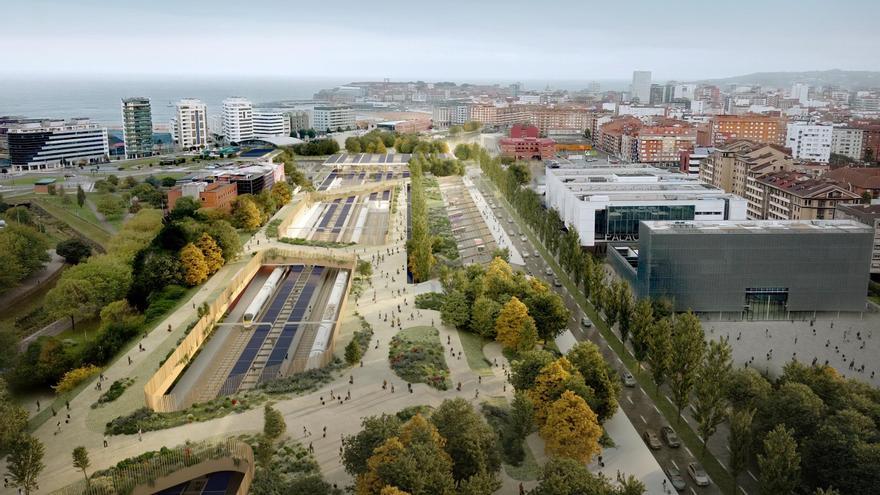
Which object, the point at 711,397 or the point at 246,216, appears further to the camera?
the point at 246,216

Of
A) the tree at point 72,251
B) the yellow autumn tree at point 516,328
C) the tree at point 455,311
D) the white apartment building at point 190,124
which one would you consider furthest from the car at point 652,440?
the white apartment building at point 190,124

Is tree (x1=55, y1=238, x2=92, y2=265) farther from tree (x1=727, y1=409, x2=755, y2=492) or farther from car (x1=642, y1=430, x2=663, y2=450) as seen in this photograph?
tree (x1=727, y1=409, x2=755, y2=492)

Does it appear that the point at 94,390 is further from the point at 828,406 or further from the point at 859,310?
the point at 859,310

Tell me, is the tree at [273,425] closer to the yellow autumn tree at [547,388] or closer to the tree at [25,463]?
the tree at [25,463]

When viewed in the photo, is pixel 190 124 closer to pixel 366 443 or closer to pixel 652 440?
pixel 366 443

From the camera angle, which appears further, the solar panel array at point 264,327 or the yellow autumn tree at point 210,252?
the yellow autumn tree at point 210,252

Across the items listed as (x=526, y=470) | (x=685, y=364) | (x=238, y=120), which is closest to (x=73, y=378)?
(x=526, y=470)
